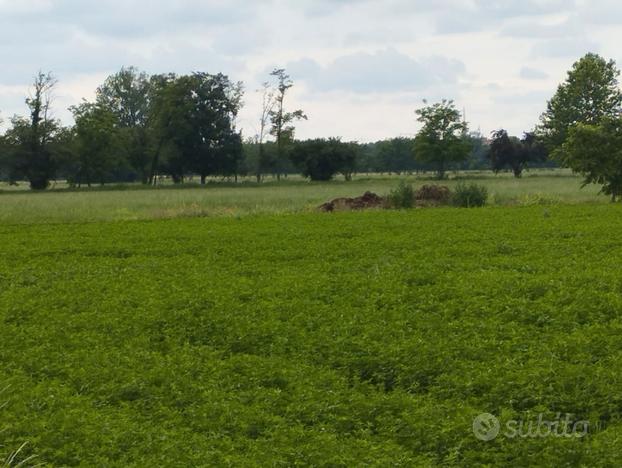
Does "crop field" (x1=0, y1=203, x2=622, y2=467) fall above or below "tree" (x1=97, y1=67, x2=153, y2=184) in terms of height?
below

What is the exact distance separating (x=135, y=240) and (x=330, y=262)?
20.0 feet

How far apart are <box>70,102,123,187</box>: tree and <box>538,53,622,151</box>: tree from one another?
39.5 metres

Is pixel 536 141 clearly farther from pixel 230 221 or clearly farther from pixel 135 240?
pixel 135 240

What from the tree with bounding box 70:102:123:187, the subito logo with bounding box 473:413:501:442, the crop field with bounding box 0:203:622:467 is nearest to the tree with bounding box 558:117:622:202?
the crop field with bounding box 0:203:622:467

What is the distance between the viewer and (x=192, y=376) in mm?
7414

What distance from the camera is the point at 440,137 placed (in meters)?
70.7

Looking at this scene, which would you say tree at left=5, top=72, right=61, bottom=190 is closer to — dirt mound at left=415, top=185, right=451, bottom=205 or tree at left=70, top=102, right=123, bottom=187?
tree at left=70, top=102, right=123, bottom=187

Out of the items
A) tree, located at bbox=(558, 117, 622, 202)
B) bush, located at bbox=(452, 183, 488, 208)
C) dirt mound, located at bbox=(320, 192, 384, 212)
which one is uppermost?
tree, located at bbox=(558, 117, 622, 202)

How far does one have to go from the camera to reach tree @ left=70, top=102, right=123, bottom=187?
63.9 meters

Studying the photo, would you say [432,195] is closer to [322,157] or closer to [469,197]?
[469,197]

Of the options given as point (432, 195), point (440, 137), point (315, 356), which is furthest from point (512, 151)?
point (315, 356)

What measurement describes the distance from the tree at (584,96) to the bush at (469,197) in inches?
1842

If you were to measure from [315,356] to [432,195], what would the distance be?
854 inches

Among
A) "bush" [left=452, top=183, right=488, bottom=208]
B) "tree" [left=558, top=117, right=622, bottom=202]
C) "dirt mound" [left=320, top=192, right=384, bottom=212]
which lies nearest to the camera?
"bush" [left=452, top=183, right=488, bottom=208]
